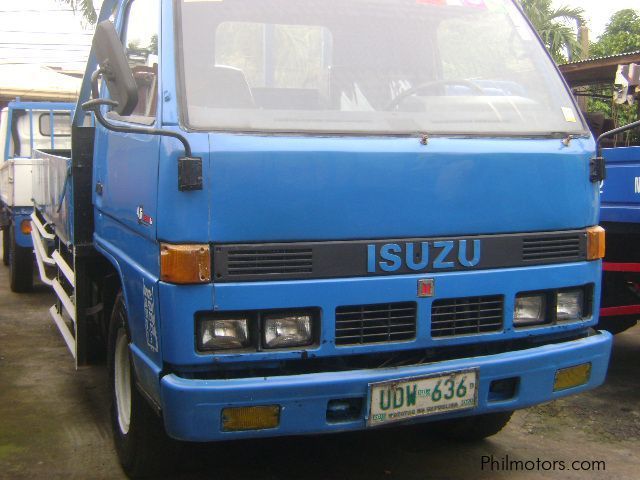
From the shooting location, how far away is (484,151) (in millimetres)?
3020

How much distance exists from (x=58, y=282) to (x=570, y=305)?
3.36 metres

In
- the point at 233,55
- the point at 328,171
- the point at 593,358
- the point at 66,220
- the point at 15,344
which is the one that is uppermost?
the point at 233,55

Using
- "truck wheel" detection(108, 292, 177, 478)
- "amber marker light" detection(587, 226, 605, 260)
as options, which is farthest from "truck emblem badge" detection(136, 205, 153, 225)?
"amber marker light" detection(587, 226, 605, 260)

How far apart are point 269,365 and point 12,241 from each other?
621 cm

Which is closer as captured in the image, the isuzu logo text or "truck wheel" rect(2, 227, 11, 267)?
the isuzu logo text

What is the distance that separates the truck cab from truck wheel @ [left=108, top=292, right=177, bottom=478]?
4341 millimetres

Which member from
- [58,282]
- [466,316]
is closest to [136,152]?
[466,316]

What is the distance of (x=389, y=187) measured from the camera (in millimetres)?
2898

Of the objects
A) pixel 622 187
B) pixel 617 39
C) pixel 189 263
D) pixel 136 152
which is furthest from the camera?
pixel 617 39

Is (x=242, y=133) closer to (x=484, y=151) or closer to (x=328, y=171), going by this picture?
(x=328, y=171)

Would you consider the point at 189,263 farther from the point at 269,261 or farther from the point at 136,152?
the point at 136,152

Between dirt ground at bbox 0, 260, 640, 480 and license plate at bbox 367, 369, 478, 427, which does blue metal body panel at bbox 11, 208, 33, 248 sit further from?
license plate at bbox 367, 369, 478, 427

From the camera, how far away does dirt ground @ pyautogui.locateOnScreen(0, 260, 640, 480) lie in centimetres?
363

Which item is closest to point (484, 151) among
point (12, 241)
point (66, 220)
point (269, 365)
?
point (269, 365)
